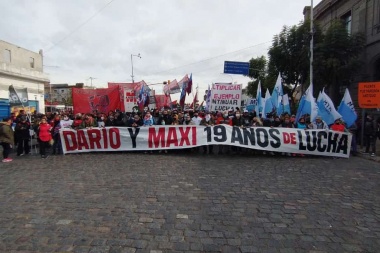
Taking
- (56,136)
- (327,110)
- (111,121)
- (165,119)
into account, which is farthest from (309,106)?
(56,136)

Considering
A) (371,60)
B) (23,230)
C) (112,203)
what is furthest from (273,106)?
(23,230)

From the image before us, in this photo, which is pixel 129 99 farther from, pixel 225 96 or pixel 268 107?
pixel 268 107

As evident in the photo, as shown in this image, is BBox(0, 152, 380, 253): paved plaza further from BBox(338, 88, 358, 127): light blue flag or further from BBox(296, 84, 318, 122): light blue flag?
BBox(338, 88, 358, 127): light blue flag

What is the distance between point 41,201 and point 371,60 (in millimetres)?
20231

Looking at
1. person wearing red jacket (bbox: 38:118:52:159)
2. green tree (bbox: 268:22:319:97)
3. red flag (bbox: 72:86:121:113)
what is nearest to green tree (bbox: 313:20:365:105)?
green tree (bbox: 268:22:319:97)

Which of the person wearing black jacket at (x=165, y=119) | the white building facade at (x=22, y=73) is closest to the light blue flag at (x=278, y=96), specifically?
the person wearing black jacket at (x=165, y=119)

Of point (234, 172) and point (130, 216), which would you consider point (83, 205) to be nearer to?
point (130, 216)

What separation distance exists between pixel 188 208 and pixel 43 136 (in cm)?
751

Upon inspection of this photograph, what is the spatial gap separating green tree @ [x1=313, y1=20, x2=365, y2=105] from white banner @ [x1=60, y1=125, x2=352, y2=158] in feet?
32.4

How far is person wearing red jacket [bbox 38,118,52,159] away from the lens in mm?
10809

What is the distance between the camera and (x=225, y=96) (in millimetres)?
16422

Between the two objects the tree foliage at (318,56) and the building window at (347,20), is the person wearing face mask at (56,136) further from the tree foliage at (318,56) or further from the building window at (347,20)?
the building window at (347,20)

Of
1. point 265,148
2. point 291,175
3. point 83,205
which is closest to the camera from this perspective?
point 83,205

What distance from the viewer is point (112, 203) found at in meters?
5.59
